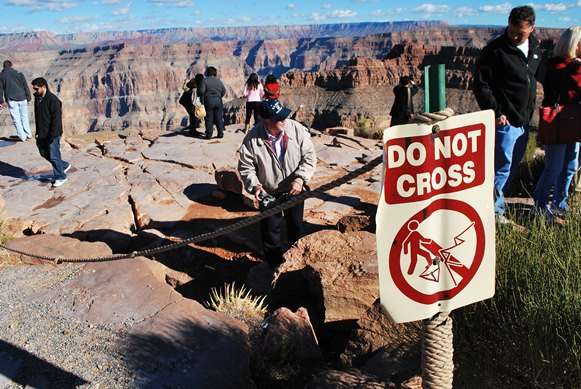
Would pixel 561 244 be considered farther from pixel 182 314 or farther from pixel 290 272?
pixel 182 314

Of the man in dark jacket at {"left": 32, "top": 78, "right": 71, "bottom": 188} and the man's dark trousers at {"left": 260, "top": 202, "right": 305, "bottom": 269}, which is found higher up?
the man in dark jacket at {"left": 32, "top": 78, "right": 71, "bottom": 188}

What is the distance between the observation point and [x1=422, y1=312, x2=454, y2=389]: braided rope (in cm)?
169

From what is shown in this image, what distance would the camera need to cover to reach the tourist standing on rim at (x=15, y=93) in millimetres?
10906

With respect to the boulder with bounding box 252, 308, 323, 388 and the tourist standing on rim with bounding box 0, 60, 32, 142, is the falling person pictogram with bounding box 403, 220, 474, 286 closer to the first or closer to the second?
the boulder with bounding box 252, 308, 323, 388

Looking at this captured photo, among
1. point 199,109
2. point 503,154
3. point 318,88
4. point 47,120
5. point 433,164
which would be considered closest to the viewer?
point 433,164

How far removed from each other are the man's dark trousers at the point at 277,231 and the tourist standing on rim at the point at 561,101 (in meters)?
2.08

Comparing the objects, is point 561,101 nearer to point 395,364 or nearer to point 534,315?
point 534,315

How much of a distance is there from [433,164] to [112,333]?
8.68 feet

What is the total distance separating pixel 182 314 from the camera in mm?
3535

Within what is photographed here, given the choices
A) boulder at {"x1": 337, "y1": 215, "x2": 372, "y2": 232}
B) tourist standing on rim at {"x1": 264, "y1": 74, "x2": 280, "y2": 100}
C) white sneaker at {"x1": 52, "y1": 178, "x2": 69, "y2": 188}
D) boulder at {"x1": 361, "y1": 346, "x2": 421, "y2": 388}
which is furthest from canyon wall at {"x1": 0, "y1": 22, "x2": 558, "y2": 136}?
boulder at {"x1": 361, "y1": 346, "x2": 421, "y2": 388}

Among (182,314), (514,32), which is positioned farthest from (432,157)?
(514,32)

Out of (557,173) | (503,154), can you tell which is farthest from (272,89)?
(557,173)

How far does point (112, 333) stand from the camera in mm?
3396

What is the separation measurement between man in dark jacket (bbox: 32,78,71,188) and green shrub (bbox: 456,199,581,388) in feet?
23.3
